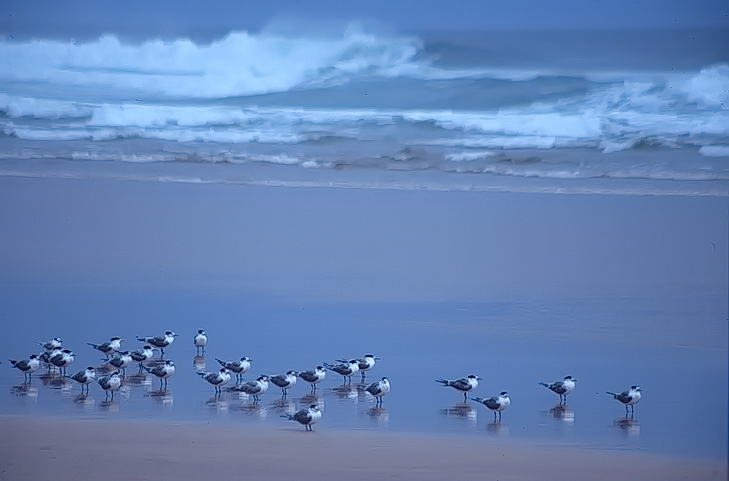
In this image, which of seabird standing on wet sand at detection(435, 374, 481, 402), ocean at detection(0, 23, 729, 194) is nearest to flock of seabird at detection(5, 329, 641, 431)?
seabird standing on wet sand at detection(435, 374, 481, 402)

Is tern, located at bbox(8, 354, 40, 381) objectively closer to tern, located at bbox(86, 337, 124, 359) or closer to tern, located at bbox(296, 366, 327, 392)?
tern, located at bbox(86, 337, 124, 359)

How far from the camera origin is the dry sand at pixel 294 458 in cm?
352

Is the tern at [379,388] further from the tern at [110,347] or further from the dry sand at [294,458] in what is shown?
the tern at [110,347]

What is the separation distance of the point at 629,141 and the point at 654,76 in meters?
0.35

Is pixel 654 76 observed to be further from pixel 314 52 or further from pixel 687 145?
pixel 314 52

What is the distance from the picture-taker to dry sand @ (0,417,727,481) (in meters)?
3.52

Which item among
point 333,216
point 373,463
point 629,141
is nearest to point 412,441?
point 373,463

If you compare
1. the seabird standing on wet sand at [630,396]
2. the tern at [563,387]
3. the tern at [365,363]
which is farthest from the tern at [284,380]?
the seabird standing on wet sand at [630,396]

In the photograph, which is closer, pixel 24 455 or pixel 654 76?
pixel 24 455

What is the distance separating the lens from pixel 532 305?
408 cm

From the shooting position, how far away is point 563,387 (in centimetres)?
378

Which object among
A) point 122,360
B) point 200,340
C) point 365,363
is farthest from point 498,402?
point 122,360

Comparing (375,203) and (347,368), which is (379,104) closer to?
(375,203)

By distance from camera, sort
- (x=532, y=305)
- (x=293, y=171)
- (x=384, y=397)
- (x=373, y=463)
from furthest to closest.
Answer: (x=293, y=171)
(x=532, y=305)
(x=384, y=397)
(x=373, y=463)
